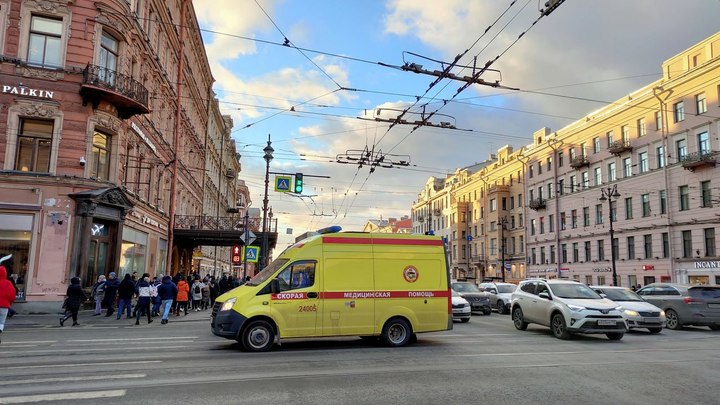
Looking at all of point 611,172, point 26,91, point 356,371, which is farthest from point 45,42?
point 611,172

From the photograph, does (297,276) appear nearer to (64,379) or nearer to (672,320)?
(64,379)

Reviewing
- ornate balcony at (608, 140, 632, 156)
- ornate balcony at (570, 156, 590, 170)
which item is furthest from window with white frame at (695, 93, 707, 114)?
ornate balcony at (570, 156, 590, 170)

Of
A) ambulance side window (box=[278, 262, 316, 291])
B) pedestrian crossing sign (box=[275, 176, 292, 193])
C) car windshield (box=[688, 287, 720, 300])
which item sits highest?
pedestrian crossing sign (box=[275, 176, 292, 193])

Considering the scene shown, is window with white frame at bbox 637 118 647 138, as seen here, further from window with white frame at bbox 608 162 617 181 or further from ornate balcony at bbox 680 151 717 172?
ornate balcony at bbox 680 151 717 172

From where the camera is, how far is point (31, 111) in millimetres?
19703

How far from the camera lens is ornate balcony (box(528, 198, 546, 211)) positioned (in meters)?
57.1

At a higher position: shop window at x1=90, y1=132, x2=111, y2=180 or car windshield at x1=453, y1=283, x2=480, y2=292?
shop window at x1=90, y1=132, x2=111, y2=180

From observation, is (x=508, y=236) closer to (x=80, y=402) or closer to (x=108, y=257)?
(x=108, y=257)

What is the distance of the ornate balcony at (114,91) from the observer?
20188mm

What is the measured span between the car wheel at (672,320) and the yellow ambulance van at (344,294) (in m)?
11.0

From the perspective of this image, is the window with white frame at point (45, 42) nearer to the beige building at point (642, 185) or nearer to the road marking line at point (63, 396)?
the road marking line at point (63, 396)

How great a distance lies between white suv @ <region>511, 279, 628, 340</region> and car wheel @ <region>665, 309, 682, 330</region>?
5.46m

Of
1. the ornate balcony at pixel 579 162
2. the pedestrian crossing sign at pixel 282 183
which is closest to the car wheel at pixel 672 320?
the pedestrian crossing sign at pixel 282 183

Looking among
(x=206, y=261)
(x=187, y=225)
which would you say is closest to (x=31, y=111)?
(x=187, y=225)
